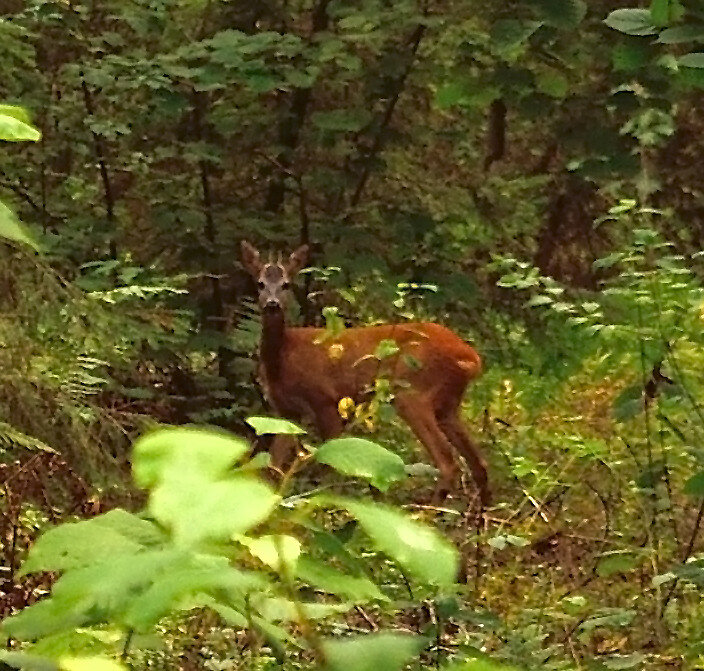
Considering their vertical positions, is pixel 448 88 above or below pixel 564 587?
above

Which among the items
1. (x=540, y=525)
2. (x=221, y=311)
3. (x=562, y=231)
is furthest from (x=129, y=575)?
(x=562, y=231)

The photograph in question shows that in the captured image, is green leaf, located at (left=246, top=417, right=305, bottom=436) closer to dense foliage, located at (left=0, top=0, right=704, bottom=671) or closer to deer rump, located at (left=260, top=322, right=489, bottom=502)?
dense foliage, located at (left=0, top=0, right=704, bottom=671)

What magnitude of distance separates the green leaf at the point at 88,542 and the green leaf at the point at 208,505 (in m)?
0.12

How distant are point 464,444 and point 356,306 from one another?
978mm

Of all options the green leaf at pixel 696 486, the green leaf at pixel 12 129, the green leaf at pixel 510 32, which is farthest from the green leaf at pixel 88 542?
the green leaf at pixel 510 32

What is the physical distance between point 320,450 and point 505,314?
5706 millimetres

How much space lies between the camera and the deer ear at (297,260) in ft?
20.2

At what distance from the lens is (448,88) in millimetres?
3057

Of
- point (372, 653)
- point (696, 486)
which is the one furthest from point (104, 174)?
point (372, 653)

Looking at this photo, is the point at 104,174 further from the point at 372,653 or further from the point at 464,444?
the point at 372,653

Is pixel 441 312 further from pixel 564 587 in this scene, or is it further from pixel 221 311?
pixel 564 587

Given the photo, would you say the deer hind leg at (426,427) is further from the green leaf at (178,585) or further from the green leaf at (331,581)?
the green leaf at (178,585)

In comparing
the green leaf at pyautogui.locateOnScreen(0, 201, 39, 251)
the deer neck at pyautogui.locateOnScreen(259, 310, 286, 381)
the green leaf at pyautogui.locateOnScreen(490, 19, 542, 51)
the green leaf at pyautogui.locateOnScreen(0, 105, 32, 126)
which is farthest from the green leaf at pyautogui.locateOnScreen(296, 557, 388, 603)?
the deer neck at pyautogui.locateOnScreen(259, 310, 286, 381)

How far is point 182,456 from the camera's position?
71 centimetres
